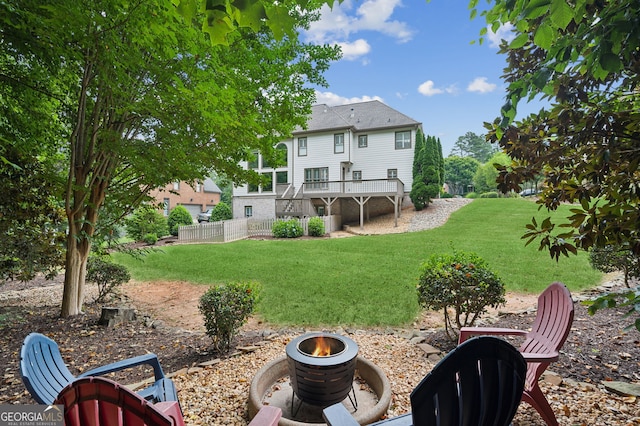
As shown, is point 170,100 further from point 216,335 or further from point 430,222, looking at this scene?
point 430,222

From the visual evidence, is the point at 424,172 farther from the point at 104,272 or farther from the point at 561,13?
the point at 561,13

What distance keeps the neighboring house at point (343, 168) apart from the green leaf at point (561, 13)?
18.2 meters

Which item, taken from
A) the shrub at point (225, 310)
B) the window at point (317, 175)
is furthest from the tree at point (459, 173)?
the shrub at point (225, 310)

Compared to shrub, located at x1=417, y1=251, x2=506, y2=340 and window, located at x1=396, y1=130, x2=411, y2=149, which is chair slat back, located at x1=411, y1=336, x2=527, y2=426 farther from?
window, located at x1=396, y1=130, x2=411, y2=149

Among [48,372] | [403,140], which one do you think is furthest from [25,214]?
[403,140]

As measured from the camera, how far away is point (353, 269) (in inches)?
357

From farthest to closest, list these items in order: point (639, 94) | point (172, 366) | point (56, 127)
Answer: point (56, 127) < point (172, 366) < point (639, 94)

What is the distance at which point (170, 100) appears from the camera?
379 cm

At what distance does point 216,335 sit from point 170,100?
3.10 metres

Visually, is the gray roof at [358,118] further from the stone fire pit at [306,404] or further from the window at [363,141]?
the stone fire pit at [306,404]

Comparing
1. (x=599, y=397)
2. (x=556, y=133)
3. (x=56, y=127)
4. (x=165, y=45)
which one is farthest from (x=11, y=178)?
(x=599, y=397)

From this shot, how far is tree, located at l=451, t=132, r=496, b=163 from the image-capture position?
212 ft

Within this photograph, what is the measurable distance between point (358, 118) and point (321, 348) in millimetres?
23222

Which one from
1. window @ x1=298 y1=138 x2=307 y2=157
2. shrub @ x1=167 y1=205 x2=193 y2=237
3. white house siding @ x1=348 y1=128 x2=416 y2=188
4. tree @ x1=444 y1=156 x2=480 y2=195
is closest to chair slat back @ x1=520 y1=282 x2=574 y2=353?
white house siding @ x1=348 y1=128 x2=416 y2=188
